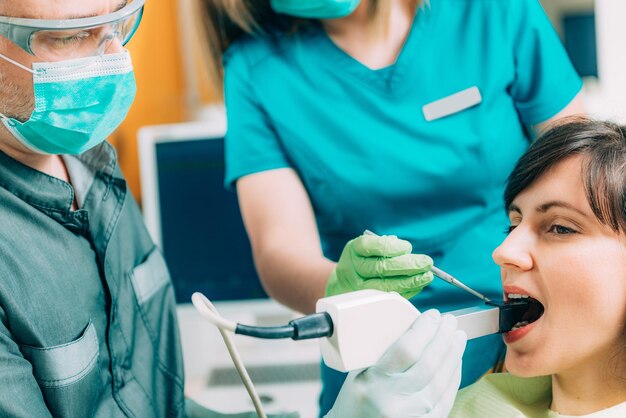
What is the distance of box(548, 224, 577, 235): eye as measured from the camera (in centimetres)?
116

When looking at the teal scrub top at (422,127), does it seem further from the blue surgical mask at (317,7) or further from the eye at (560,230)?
the eye at (560,230)

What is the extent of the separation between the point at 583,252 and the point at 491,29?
1.74 ft

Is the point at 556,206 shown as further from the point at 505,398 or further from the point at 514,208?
the point at 505,398

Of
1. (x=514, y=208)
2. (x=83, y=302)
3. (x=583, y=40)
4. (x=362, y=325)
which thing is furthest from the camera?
(x=583, y=40)

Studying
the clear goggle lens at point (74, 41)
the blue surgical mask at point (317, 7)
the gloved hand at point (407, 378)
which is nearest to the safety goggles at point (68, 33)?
the clear goggle lens at point (74, 41)

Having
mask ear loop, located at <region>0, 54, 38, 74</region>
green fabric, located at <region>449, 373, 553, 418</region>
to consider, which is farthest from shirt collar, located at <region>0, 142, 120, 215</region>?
green fabric, located at <region>449, 373, 553, 418</region>

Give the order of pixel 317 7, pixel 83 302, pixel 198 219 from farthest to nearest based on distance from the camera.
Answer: pixel 198 219 < pixel 317 7 < pixel 83 302

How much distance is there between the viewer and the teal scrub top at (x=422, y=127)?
1.42 meters

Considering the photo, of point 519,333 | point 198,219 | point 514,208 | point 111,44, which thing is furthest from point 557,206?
point 198,219

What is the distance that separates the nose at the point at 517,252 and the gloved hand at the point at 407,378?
224mm

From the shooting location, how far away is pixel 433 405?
3.28 feet

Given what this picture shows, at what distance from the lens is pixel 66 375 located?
1.07 meters

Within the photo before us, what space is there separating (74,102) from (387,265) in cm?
53

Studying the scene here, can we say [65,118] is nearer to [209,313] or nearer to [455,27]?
[209,313]
